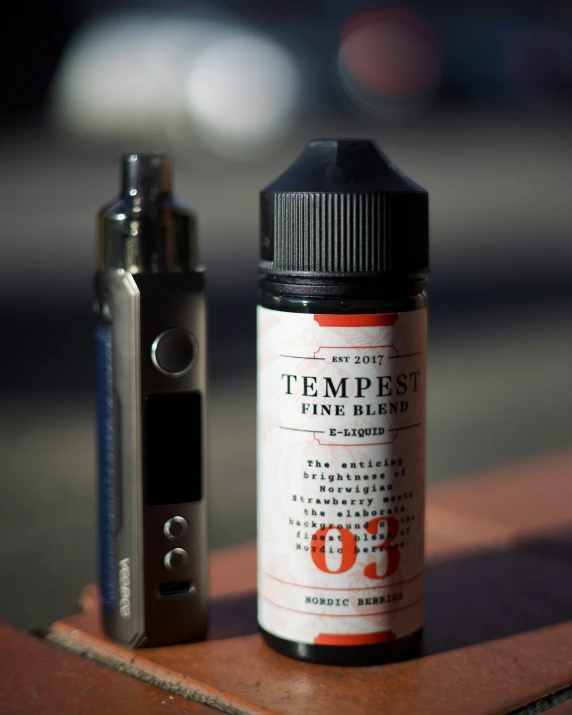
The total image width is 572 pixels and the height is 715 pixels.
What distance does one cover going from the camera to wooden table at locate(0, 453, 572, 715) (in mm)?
1219

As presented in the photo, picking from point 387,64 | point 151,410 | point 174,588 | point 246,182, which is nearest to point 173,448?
point 151,410

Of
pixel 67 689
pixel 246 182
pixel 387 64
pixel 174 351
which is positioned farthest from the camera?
pixel 387 64

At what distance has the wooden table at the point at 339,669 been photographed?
1219 millimetres

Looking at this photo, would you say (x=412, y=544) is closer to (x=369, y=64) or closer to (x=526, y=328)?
(x=526, y=328)

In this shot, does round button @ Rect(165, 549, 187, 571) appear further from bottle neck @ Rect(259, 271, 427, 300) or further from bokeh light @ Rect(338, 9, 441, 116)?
bokeh light @ Rect(338, 9, 441, 116)

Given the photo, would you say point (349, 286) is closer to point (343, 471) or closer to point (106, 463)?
point (343, 471)

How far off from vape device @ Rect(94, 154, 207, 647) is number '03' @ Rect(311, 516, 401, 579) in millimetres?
172

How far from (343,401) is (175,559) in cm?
30

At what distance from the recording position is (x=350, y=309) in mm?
1275

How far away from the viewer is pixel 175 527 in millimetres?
1387

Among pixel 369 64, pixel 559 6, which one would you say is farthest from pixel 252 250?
pixel 559 6

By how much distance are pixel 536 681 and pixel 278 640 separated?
11.7 inches

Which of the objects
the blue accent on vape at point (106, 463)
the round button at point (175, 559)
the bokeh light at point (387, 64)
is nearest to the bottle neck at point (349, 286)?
the blue accent on vape at point (106, 463)

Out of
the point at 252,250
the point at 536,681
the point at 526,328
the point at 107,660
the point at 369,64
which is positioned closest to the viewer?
the point at 536,681
